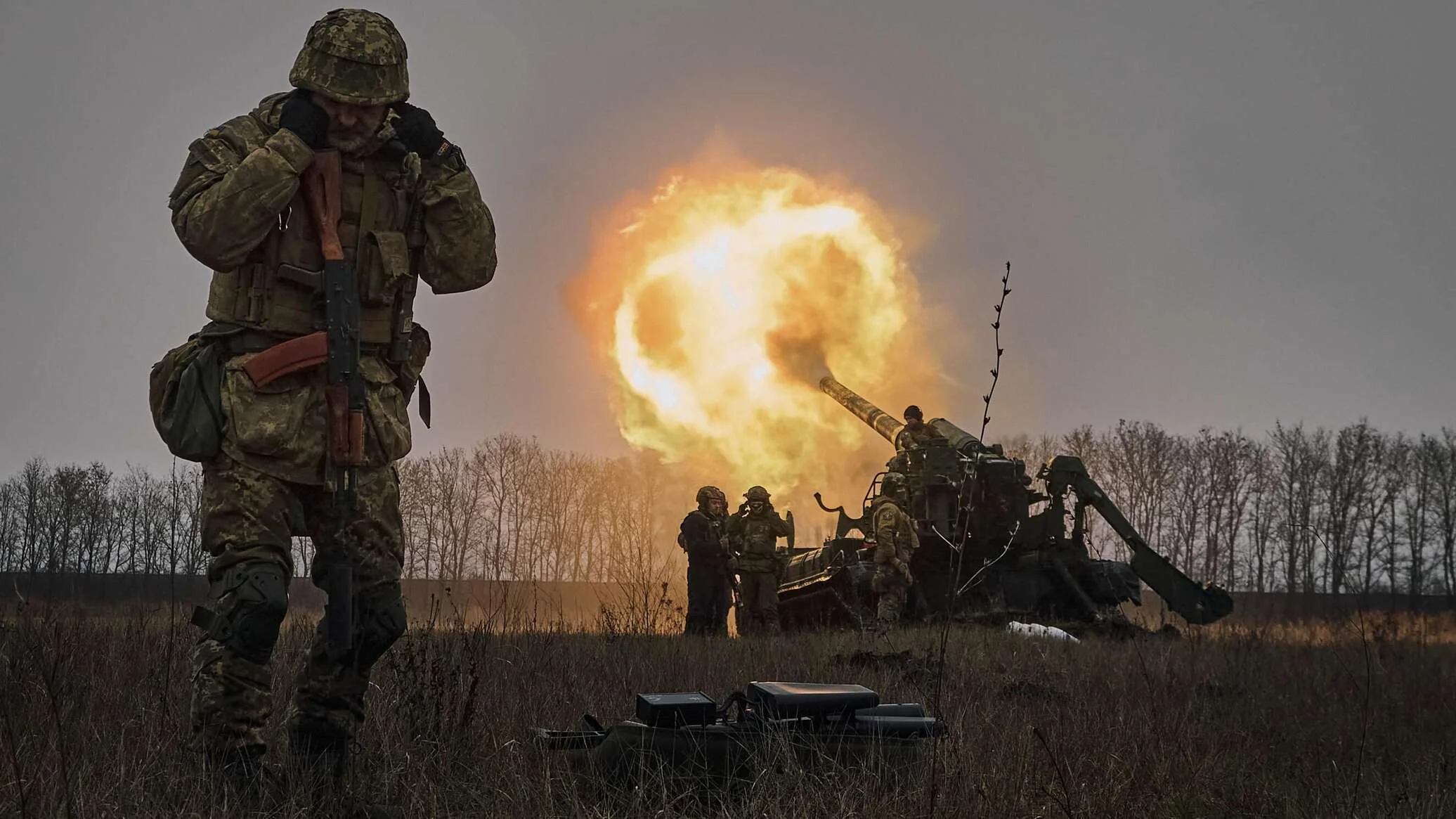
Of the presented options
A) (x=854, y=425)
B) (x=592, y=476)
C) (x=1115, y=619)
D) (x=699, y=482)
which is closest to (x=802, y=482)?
(x=854, y=425)

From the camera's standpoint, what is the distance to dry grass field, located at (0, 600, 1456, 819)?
3.31 metres

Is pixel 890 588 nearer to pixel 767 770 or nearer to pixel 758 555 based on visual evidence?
pixel 758 555

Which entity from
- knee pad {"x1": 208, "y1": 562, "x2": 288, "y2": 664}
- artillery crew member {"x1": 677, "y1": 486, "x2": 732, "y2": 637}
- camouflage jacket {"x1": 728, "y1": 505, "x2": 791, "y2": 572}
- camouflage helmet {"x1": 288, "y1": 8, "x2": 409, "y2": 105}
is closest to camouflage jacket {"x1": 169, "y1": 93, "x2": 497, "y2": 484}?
camouflage helmet {"x1": 288, "y1": 8, "x2": 409, "y2": 105}

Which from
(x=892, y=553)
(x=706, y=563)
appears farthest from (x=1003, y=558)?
(x=706, y=563)

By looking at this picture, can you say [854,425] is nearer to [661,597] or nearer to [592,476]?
[661,597]

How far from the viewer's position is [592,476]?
56.9m

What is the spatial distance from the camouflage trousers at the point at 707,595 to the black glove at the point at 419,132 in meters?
10.2

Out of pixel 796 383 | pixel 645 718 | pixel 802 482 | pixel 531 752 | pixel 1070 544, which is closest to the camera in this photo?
pixel 645 718

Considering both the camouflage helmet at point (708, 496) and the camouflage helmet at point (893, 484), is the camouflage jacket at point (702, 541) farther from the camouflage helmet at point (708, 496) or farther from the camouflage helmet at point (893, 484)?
the camouflage helmet at point (893, 484)

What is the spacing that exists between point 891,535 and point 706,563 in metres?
2.49

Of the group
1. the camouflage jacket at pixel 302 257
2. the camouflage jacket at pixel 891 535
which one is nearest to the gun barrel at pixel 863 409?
the camouflage jacket at pixel 891 535

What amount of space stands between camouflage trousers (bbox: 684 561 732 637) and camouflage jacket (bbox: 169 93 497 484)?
32.8 feet

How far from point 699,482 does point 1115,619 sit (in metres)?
17.1

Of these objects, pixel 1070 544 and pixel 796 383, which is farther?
pixel 796 383
